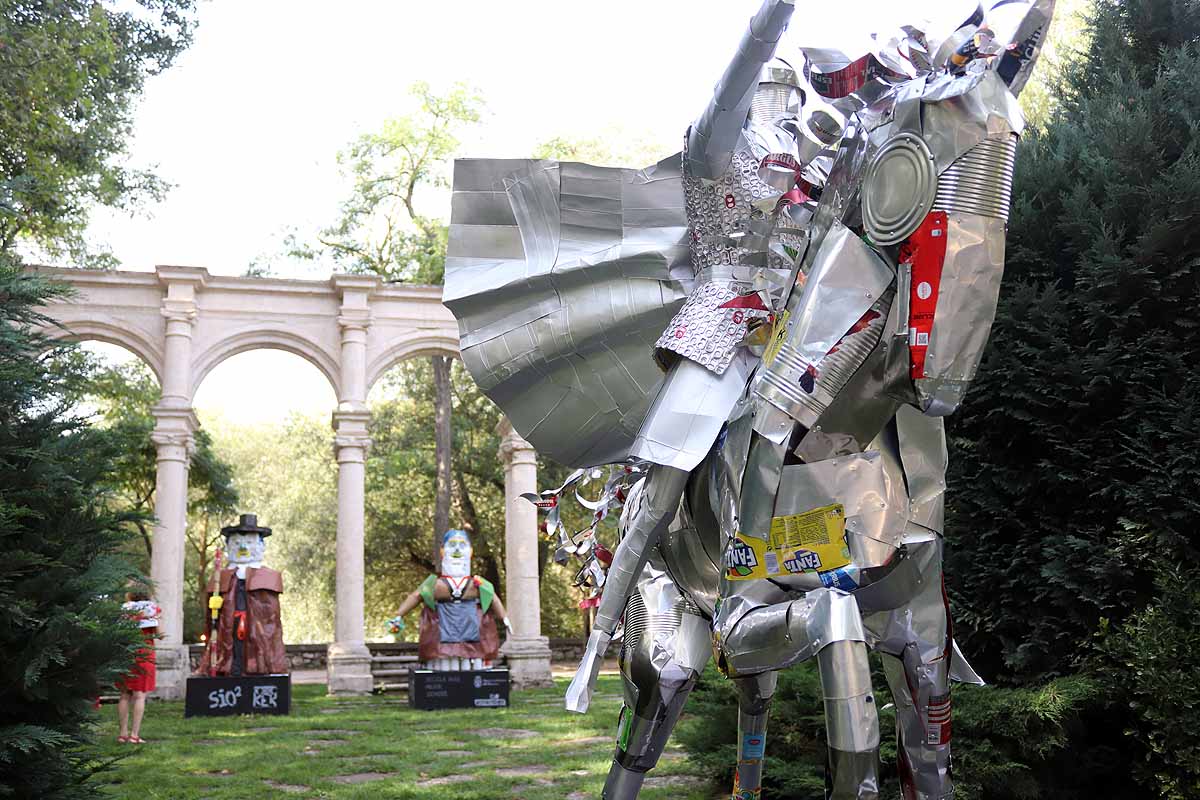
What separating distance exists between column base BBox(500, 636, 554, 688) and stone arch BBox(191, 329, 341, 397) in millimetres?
4303

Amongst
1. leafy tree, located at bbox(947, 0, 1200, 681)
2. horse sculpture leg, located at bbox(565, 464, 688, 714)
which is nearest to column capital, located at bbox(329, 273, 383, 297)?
leafy tree, located at bbox(947, 0, 1200, 681)

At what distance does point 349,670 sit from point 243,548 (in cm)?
232

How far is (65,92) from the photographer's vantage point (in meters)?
9.31

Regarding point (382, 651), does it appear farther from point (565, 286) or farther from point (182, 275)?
point (565, 286)

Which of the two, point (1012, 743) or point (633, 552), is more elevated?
point (633, 552)

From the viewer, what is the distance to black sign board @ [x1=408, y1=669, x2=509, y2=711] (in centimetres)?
1275

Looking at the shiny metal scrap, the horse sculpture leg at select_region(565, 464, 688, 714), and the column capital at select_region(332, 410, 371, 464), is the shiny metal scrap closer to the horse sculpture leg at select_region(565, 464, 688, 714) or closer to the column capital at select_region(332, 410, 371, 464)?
the horse sculpture leg at select_region(565, 464, 688, 714)

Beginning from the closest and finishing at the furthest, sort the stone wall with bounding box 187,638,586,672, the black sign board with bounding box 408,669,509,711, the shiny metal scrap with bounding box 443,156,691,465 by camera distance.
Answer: the shiny metal scrap with bounding box 443,156,691,465, the black sign board with bounding box 408,669,509,711, the stone wall with bounding box 187,638,586,672

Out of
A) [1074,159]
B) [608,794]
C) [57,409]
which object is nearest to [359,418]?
[57,409]

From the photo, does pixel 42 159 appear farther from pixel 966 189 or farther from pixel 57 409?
pixel 966 189

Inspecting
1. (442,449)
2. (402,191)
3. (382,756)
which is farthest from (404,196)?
(382,756)

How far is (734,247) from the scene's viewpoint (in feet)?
10.7

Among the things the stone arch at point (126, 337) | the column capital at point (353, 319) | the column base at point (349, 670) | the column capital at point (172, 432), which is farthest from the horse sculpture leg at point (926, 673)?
the stone arch at point (126, 337)

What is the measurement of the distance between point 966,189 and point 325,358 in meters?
13.8
